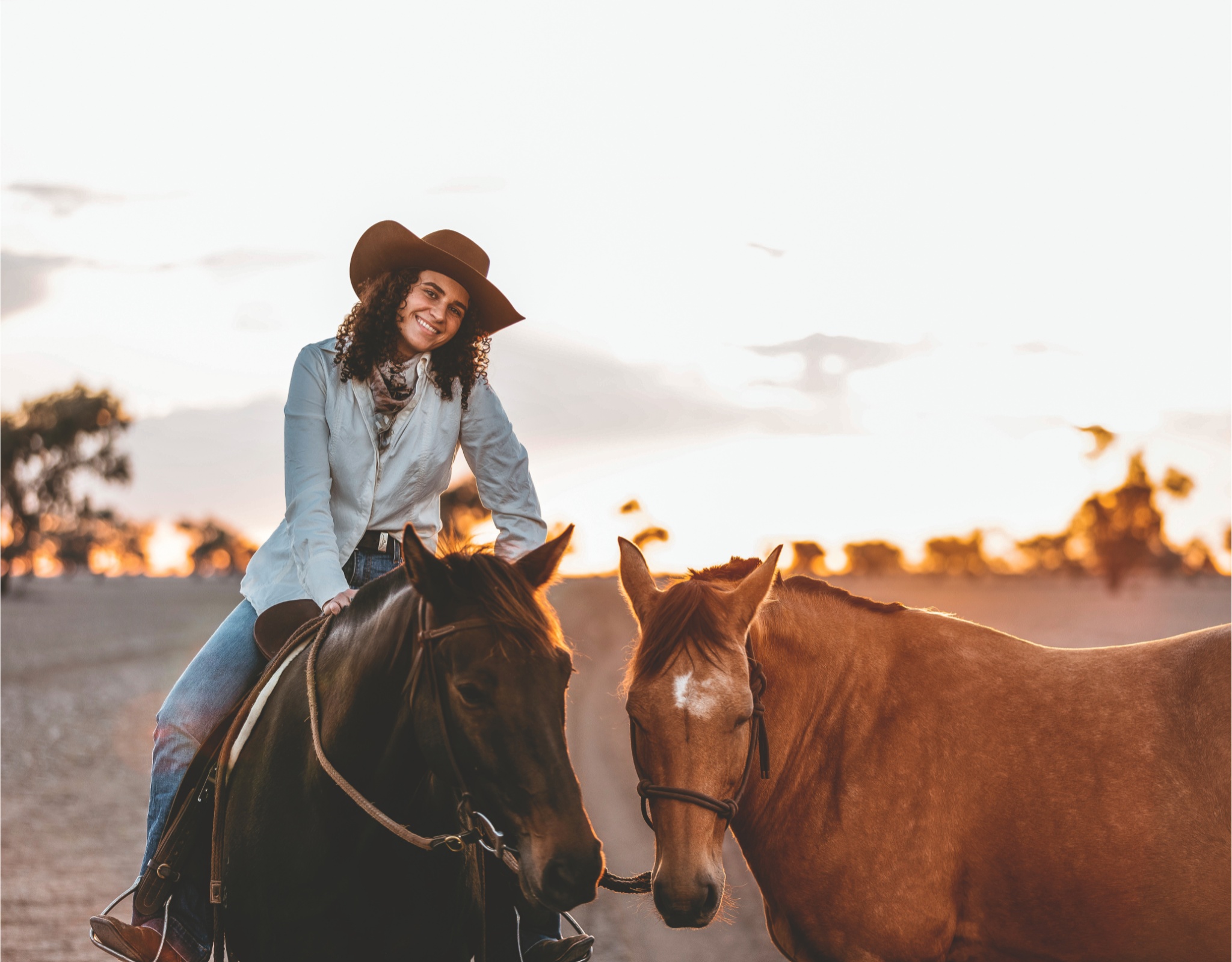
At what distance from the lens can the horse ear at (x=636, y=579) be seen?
13.7ft

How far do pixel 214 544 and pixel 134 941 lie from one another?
540 feet

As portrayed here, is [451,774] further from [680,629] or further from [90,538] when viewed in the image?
[90,538]

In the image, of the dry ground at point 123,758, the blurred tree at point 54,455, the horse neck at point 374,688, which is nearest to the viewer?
the horse neck at point 374,688

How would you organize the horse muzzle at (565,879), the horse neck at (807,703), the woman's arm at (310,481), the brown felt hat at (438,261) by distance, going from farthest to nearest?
the horse neck at (807,703) < the brown felt hat at (438,261) < the woman's arm at (310,481) < the horse muzzle at (565,879)

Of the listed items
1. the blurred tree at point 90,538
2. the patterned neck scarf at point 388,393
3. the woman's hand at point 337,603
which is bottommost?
the blurred tree at point 90,538

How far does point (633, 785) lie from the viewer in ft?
41.1

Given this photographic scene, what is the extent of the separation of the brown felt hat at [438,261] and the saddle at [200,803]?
150 centimetres

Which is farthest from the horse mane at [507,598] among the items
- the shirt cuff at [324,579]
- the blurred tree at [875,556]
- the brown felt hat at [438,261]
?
the blurred tree at [875,556]

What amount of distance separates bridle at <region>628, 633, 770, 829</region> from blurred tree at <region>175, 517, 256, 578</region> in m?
156

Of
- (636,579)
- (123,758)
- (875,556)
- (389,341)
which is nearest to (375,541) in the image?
(389,341)

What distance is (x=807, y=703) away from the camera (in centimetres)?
436

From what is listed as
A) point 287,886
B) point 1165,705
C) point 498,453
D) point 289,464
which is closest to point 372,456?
point 289,464

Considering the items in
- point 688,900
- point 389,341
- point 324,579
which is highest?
point 389,341

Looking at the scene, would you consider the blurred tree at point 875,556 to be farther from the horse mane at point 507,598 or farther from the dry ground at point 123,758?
the horse mane at point 507,598
